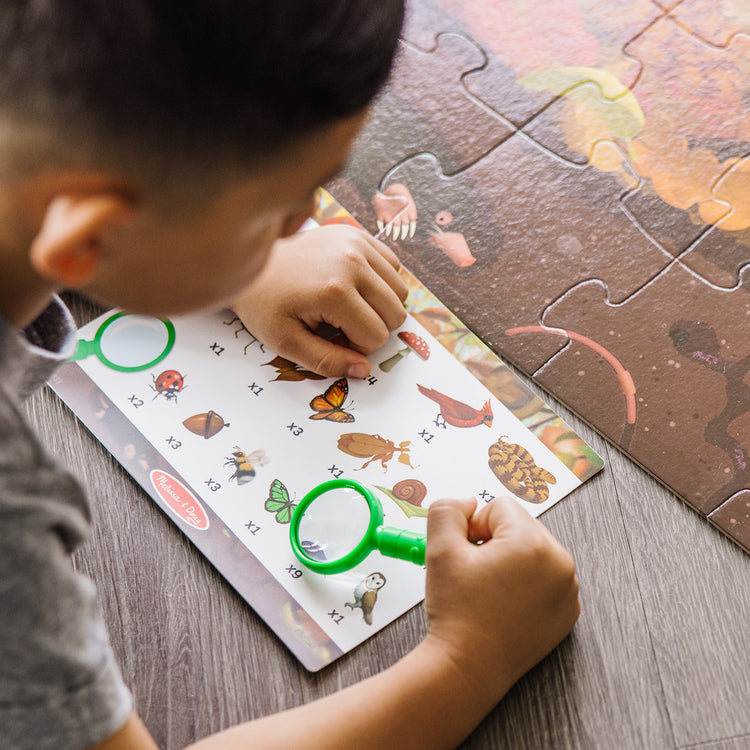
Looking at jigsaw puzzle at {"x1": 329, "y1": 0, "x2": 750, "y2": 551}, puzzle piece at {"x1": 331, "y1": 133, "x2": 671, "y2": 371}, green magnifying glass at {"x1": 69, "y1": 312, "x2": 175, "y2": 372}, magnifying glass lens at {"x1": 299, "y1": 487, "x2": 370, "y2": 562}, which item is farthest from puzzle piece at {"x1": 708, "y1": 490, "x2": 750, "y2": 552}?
green magnifying glass at {"x1": 69, "y1": 312, "x2": 175, "y2": 372}

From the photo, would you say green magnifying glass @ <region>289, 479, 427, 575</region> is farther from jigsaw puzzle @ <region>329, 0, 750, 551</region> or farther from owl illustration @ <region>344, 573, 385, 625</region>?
jigsaw puzzle @ <region>329, 0, 750, 551</region>

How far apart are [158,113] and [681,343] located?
0.59m

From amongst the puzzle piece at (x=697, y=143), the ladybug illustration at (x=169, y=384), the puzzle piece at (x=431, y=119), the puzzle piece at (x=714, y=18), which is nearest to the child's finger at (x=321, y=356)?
the ladybug illustration at (x=169, y=384)

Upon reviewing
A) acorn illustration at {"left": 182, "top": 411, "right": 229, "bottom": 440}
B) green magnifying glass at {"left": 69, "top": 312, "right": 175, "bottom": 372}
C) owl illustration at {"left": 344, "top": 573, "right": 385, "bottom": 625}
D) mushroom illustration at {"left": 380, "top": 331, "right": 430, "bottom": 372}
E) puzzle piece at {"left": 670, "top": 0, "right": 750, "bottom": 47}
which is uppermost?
puzzle piece at {"left": 670, "top": 0, "right": 750, "bottom": 47}

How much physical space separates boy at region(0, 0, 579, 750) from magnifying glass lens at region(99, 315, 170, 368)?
0.62 ft

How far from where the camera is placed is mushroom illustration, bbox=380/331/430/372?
31.2 inches

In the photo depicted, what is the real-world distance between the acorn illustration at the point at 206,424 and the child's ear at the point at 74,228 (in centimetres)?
38

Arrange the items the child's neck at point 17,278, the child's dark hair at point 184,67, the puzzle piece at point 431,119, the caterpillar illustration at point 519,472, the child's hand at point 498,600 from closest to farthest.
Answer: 1. the child's dark hair at point 184,67
2. the child's neck at point 17,278
3. the child's hand at point 498,600
4. the caterpillar illustration at point 519,472
5. the puzzle piece at point 431,119

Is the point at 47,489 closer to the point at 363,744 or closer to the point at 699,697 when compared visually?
the point at 363,744

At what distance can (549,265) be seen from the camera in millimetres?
832

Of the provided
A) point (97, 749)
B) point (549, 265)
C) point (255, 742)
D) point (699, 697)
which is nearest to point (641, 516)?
point (699, 697)

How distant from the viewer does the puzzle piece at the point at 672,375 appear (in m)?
0.73

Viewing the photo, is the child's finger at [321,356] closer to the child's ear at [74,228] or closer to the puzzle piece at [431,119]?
the puzzle piece at [431,119]

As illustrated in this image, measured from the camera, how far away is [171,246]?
424 millimetres
